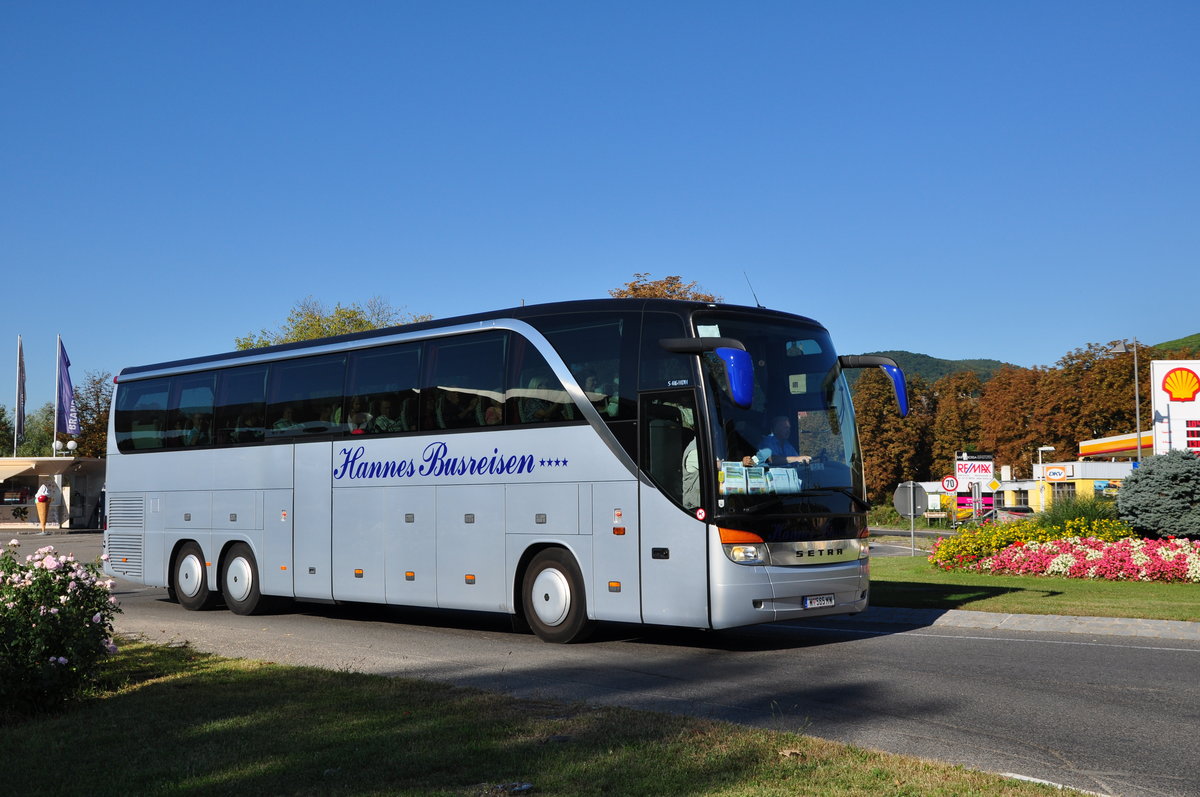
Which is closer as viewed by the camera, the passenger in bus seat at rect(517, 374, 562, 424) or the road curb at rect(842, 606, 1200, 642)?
the passenger in bus seat at rect(517, 374, 562, 424)

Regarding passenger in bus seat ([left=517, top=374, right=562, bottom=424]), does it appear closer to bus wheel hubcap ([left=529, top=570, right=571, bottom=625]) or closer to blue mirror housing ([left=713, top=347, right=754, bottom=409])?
bus wheel hubcap ([left=529, top=570, right=571, bottom=625])

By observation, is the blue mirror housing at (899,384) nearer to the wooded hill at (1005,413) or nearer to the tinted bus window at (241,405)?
the tinted bus window at (241,405)

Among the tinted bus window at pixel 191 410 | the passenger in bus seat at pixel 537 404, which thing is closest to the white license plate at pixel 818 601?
the passenger in bus seat at pixel 537 404

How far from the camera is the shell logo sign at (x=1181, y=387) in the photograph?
2946 centimetres

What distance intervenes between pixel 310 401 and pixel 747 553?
7.65 metres

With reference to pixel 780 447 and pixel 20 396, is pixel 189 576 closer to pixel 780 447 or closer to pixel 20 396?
pixel 780 447

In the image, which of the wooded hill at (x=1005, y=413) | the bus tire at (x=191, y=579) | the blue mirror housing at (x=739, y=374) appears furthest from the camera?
the wooded hill at (x=1005, y=413)

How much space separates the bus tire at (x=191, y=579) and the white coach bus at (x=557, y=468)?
658 mm

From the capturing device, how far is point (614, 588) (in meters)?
12.8

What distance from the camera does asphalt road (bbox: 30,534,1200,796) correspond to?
296 inches

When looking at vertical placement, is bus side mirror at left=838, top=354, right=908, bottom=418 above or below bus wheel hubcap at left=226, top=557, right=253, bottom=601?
above

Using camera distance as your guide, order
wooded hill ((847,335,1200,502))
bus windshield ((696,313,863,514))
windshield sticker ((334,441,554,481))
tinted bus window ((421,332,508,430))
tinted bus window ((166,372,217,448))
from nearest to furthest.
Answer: bus windshield ((696,313,863,514))
windshield sticker ((334,441,554,481))
tinted bus window ((421,332,508,430))
tinted bus window ((166,372,217,448))
wooded hill ((847,335,1200,502))

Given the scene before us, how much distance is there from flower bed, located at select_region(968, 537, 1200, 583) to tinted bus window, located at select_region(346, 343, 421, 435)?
13.5 meters

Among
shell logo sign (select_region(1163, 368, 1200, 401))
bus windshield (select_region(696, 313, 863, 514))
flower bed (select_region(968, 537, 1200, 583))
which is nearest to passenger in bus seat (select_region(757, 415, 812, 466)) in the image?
bus windshield (select_region(696, 313, 863, 514))
